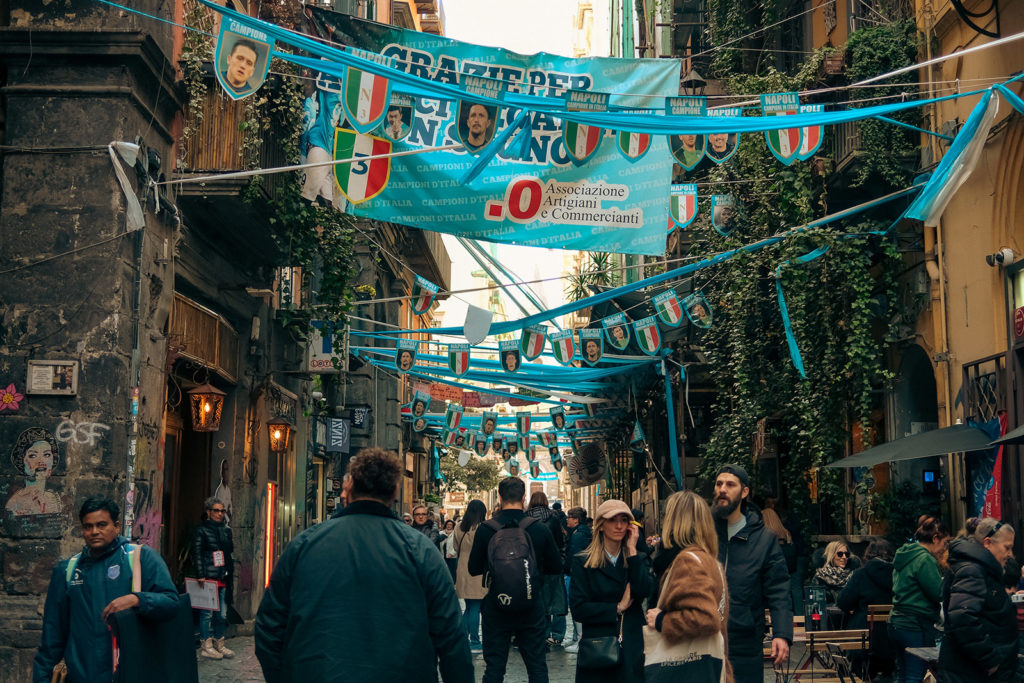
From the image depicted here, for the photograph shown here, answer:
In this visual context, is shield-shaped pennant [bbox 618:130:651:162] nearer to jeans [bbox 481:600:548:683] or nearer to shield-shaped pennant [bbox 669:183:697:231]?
shield-shaped pennant [bbox 669:183:697:231]

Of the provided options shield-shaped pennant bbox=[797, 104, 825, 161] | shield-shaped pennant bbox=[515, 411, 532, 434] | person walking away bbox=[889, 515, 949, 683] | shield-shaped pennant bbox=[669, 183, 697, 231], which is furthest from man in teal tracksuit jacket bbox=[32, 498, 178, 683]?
shield-shaped pennant bbox=[515, 411, 532, 434]

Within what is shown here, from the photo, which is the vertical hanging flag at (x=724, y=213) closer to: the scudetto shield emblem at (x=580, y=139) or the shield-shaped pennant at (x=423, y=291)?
the shield-shaped pennant at (x=423, y=291)

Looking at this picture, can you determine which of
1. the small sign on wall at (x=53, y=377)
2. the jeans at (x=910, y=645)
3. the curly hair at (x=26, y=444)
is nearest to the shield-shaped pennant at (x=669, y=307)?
Answer: the jeans at (x=910, y=645)

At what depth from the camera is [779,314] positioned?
16.2 m

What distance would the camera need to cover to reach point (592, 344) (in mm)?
19109

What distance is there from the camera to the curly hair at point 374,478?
15.3 feet

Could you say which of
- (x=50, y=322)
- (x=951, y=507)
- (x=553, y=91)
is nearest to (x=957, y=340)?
(x=951, y=507)

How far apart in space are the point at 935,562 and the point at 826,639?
142 centimetres

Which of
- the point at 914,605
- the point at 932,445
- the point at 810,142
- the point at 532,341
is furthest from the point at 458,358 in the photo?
the point at 914,605

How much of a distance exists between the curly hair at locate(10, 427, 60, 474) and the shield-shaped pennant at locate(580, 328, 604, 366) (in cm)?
1065

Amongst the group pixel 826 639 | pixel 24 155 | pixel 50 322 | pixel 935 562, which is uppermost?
pixel 24 155

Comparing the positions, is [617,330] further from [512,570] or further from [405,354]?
[512,570]

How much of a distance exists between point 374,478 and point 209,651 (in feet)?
30.5

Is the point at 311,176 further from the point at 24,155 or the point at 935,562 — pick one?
the point at 935,562
